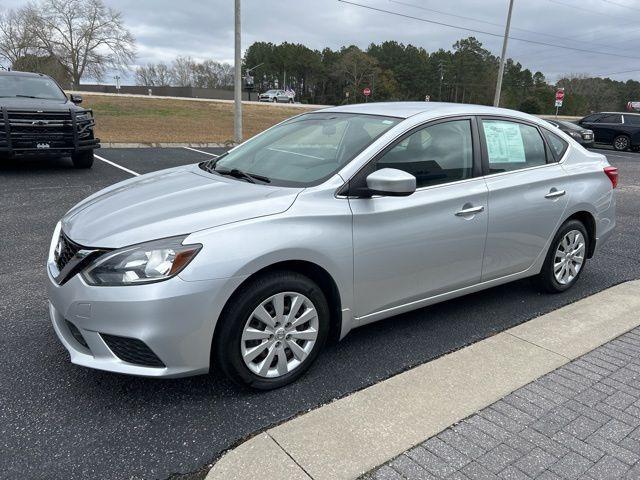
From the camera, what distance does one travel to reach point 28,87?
9.55m

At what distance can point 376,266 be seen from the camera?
120 inches

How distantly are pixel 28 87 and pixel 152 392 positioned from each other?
898 centimetres

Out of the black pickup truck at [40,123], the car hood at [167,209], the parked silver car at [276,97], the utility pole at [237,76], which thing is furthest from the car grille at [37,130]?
the parked silver car at [276,97]

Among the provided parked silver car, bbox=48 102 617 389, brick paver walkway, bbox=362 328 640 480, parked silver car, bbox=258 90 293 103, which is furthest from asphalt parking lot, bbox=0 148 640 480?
parked silver car, bbox=258 90 293 103

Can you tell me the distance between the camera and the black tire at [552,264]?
4.23 metres

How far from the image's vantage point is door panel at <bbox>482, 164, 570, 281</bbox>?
12.1 ft

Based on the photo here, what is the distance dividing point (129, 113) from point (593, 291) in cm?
2487

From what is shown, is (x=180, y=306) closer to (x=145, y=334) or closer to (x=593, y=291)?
(x=145, y=334)

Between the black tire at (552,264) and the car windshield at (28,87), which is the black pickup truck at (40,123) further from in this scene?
the black tire at (552,264)

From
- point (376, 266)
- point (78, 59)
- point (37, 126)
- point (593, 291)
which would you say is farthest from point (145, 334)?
point (78, 59)

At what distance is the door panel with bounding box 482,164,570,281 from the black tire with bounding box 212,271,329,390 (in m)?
1.57

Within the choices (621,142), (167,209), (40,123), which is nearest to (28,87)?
(40,123)

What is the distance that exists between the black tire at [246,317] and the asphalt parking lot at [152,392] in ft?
0.41

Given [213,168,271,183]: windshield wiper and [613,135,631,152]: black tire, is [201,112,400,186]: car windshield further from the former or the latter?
[613,135,631,152]: black tire
